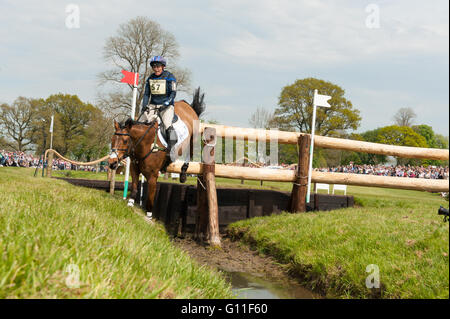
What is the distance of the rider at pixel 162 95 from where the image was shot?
8.19 m

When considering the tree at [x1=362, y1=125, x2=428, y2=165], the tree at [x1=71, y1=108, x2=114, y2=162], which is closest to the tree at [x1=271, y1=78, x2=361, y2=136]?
the tree at [x1=362, y1=125, x2=428, y2=165]

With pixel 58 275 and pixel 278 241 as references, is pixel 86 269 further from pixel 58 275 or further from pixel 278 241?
pixel 278 241

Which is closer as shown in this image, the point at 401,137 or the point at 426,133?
the point at 401,137

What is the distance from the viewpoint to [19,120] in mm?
52000

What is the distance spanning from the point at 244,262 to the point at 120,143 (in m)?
3.35

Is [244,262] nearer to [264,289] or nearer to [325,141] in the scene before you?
[264,289]

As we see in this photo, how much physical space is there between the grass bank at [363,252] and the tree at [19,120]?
5182 cm

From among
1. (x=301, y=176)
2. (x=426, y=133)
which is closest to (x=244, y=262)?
(x=301, y=176)

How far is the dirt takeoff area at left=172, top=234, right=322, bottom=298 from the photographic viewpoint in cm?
551

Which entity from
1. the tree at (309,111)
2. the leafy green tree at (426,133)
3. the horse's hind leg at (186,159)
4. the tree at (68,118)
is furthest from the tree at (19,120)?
the leafy green tree at (426,133)

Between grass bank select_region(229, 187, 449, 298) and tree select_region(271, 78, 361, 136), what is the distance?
41.5 m

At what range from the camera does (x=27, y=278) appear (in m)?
2.17

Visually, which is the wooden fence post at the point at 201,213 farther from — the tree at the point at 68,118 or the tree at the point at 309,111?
the tree at the point at 68,118

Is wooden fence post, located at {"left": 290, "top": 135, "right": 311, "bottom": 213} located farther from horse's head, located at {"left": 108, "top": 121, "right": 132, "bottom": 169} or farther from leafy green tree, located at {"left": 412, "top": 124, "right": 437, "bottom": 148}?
leafy green tree, located at {"left": 412, "top": 124, "right": 437, "bottom": 148}
